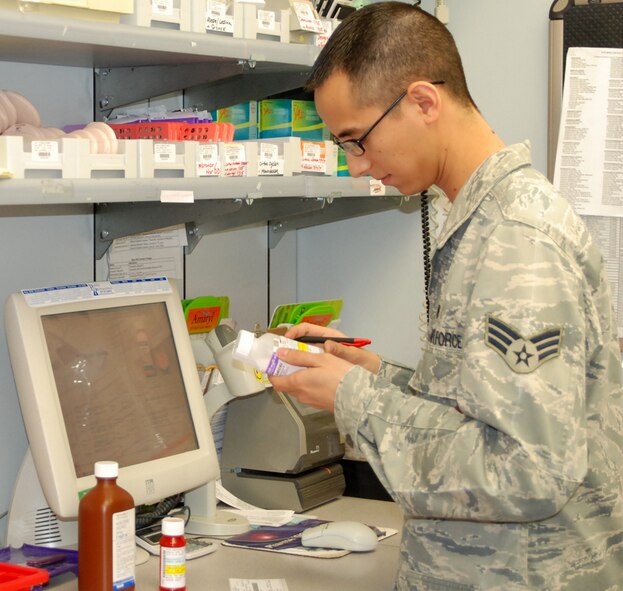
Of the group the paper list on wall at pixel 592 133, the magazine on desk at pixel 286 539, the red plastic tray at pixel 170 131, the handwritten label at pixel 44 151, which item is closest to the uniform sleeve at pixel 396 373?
the magazine on desk at pixel 286 539

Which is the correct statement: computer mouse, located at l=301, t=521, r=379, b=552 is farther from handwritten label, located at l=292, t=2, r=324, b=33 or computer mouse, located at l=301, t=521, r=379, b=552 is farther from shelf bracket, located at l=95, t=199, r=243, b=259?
handwritten label, located at l=292, t=2, r=324, b=33

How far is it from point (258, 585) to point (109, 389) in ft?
1.54

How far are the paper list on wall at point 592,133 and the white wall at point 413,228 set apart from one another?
8 centimetres

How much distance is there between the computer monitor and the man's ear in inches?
31.0

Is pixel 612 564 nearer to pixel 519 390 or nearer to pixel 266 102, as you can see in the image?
pixel 519 390

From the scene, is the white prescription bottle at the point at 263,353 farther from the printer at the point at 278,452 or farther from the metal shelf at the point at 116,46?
the printer at the point at 278,452

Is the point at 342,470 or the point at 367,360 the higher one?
the point at 367,360

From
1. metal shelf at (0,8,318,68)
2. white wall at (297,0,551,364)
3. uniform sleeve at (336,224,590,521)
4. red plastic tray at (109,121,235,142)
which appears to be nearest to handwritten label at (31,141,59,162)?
metal shelf at (0,8,318,68)

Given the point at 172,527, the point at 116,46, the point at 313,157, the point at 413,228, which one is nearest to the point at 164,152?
the point at 116,46

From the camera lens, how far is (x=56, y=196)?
66.8 inches

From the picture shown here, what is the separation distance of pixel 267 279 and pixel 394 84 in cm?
146

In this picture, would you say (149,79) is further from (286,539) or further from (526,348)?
(526,348)

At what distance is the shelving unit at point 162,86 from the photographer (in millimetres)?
1706

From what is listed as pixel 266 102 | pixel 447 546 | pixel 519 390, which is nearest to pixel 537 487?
pixel 519 390
